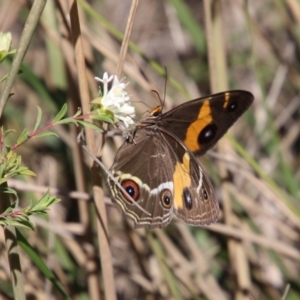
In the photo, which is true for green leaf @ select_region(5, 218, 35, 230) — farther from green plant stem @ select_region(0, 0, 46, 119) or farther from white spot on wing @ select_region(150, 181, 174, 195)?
white spot on wing @ select_region(150, 181, 174, 195)

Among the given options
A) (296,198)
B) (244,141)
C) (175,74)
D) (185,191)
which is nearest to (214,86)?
(185,191)


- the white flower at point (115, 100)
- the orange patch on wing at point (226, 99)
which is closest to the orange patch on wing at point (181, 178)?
the orange patch on wing at point (226, 99)

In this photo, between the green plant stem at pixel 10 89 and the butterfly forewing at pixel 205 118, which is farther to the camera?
the butterfly forewing at pixel 205 118

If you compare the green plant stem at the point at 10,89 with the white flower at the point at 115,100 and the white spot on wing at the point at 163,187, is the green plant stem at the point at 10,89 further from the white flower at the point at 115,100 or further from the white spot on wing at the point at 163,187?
the white spot on wing at the point at 163,187

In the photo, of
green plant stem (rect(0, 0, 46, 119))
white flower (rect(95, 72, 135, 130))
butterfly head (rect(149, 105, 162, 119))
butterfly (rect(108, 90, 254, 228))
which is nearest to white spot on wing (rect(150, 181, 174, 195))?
butterfly (rect(108, 90, 254, 228))

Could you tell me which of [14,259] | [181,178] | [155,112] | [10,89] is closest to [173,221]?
[181,178]

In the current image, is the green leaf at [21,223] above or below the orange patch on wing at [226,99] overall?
below

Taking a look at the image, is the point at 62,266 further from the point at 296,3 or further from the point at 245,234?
the point at 296,3

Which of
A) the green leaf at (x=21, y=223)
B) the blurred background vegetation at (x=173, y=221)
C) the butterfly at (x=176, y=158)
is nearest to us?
the green leaf at (x=21, y=223)
